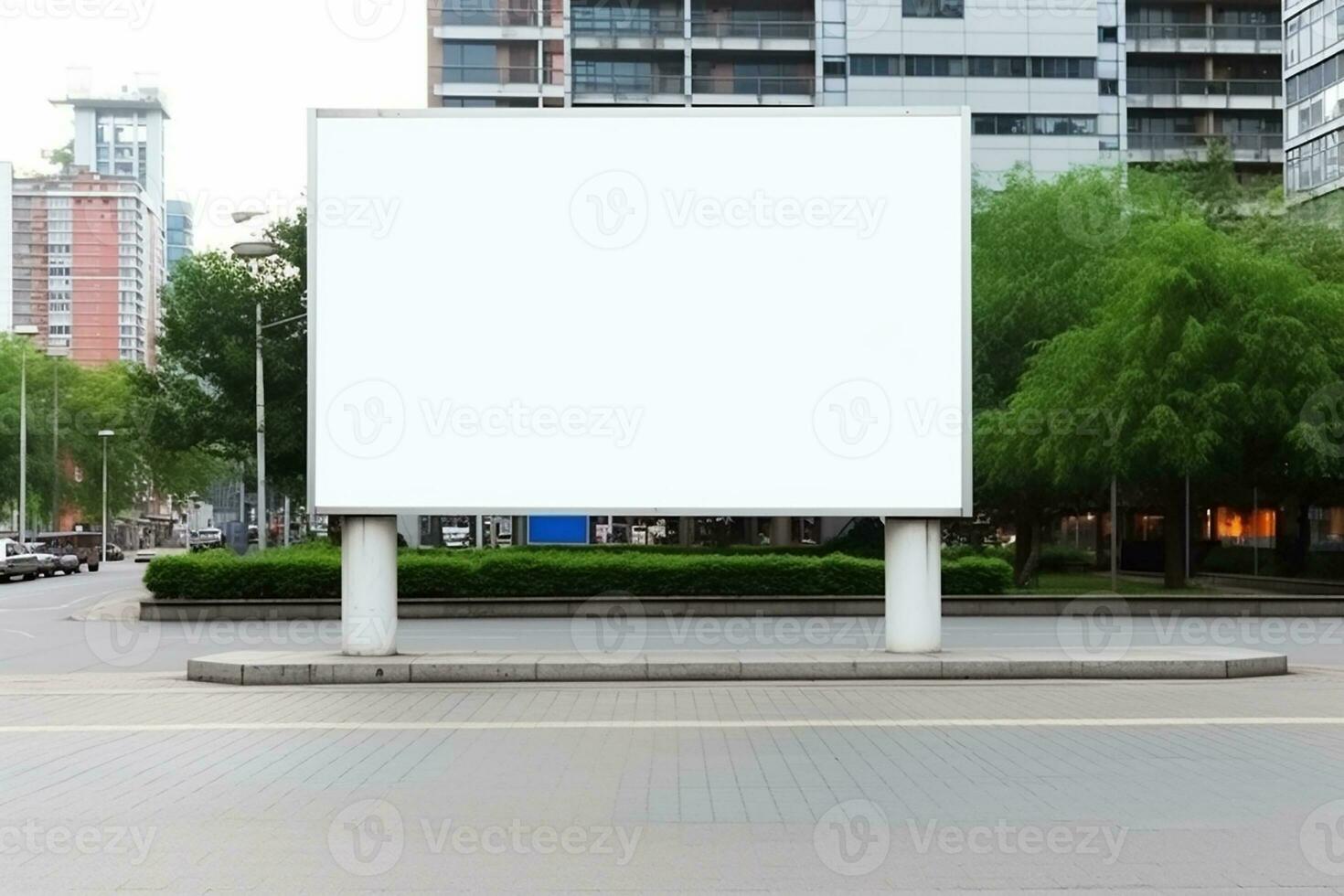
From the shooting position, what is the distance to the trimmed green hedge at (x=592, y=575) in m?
28.3

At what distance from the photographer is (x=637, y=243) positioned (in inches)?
670

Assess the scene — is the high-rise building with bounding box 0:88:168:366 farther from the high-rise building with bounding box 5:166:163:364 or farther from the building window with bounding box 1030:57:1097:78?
the building window with bounding box 1030:57:1097:78

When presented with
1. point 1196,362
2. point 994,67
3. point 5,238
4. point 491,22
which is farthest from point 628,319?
point 5,238

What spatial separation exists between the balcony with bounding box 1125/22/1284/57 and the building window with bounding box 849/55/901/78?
39.5 ft

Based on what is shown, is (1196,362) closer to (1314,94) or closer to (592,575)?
(592,575)

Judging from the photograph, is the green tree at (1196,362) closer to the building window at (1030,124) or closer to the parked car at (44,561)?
the building window at (1030,124)

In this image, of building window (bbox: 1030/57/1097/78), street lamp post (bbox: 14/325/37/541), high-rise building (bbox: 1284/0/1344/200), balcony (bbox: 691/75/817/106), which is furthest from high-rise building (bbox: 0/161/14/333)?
high-rise building (bbox: 1284/0/1344/200)

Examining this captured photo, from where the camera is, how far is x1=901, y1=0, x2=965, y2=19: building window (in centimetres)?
6575

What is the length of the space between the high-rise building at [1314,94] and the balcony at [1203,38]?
283 inches

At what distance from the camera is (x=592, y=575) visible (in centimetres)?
2889

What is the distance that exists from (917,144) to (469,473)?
6.47m

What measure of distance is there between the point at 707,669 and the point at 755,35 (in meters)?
54.9

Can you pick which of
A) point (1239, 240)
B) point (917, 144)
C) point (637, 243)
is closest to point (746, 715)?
point (637, 243)

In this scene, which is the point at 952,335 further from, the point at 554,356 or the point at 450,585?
the point at 450,585
